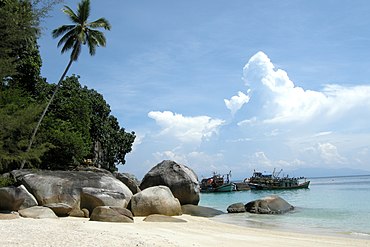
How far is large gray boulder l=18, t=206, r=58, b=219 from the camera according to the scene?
14.3 meters

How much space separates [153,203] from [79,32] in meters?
16.7

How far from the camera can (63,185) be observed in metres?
17.5

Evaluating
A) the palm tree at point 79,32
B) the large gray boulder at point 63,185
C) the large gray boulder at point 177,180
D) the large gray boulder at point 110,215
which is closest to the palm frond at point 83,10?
the palm tree at point 79,32

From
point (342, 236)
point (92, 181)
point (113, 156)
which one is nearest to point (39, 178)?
point (92, 181)

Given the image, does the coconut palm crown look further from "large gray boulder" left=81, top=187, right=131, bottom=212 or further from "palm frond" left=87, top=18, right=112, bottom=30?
"large gray boulder" left=81, top=187, right=131, bottom=212

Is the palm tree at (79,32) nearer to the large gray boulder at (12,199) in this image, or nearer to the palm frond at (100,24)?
the palm frond at (100,24)

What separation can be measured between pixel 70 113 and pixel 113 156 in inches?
472

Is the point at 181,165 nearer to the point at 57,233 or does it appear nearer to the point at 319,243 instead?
the point at 319,243

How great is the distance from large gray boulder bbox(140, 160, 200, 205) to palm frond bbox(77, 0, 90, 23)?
12.7 meters

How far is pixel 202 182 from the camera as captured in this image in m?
67.7

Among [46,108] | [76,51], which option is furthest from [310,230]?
[76,51]

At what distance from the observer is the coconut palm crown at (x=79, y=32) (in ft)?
96.4

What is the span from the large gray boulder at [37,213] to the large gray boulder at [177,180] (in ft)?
37.3

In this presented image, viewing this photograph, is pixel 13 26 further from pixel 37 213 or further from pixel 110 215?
pixel 110 215
